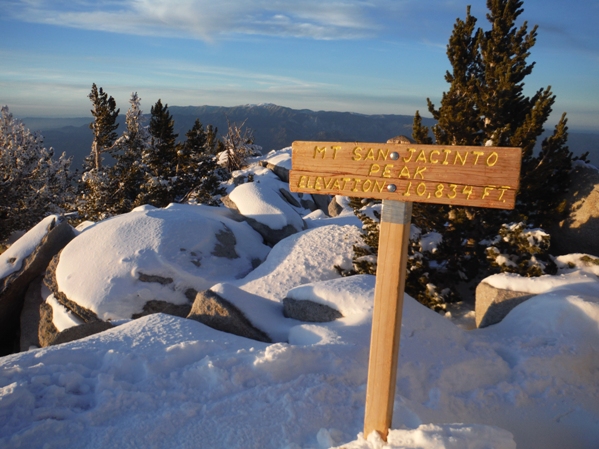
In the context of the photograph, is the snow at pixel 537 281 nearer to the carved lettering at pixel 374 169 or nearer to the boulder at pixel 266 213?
the carved lettering at pixel 374 169

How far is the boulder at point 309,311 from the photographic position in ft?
23.1

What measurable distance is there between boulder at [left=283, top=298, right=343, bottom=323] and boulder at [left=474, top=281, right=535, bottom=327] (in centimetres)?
326

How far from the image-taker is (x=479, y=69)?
38.2ft

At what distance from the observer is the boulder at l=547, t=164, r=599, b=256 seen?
1012cm

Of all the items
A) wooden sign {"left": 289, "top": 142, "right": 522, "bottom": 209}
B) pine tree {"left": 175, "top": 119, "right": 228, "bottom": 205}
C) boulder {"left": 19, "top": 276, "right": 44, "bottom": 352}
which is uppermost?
wooden sign {"left": 289, "top": 142, "right": 522, "bottom": 209}

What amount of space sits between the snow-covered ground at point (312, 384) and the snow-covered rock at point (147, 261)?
13.1 ft

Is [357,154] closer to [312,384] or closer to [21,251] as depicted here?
[312,384]

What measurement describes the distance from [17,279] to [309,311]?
861 centimetres

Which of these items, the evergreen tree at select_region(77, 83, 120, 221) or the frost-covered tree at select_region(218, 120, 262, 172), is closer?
the evergreen tree at select_region(77, 83, 120, 221)

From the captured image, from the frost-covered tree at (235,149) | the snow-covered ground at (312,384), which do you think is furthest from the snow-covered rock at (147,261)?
the frost-covered tree at (235,149)

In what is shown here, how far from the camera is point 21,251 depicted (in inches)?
478

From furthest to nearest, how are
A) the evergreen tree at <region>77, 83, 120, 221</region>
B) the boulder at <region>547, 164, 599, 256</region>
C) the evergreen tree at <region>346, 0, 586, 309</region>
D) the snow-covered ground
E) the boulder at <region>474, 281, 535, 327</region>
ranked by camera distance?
1. the evergreen tree at <region>77, 83, 120, 221</region>
2. the boulder at <region>547, 164, 599, 256</region>
3. the evergreen tree at <region>346, 0, 586, 309</region>
4. the boulder at <region>474, 281, 535, 327</region>
5. the snow-covered ground

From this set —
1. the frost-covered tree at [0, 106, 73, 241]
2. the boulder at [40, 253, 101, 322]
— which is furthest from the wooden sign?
the frost-covered tree at [0, 106, 73, 241]

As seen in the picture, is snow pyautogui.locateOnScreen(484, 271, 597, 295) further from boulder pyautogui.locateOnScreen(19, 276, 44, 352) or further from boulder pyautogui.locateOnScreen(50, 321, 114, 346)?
boulder pyautogui.locateOnScreen(19, 276, 44, 352)
